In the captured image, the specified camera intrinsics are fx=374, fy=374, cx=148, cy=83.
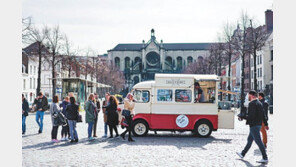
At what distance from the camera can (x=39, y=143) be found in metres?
13.4

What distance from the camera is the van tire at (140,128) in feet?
53.1

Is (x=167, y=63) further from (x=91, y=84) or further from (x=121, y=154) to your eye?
(x=121, y=154)

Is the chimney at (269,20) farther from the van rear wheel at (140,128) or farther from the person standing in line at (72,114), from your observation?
the person standing in line at (72,114)

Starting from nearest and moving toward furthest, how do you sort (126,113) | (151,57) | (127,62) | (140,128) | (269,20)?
1. (126,113)
2. (140,128)
3. (269,20)
4. (151,57)
5. (127,62)

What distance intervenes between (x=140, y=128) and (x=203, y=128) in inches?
107

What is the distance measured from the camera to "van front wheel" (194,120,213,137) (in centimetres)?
1608

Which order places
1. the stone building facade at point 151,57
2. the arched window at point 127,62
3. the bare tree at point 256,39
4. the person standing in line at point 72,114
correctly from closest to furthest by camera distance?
1. the person standing in line at point 72,114
2. the bare tree at point 256,39
3. the stone building facade at point 151,57
4. the arched window at point 127,62

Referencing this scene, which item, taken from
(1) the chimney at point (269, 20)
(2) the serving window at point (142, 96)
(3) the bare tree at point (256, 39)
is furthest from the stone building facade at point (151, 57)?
(2) the serving window at point (142, 96)

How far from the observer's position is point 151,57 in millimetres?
134875

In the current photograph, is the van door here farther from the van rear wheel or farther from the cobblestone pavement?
the van rear wheel

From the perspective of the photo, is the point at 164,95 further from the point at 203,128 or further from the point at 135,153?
the point at 135,153

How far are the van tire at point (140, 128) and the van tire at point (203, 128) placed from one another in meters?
2.12

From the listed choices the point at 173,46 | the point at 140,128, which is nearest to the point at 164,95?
the point at 140,128

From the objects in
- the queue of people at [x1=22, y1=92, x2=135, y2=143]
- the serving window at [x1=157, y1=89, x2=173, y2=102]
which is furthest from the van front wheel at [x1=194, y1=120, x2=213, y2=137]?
the queue of people at [x1=22, y1=92, x2=135, y2=143]
